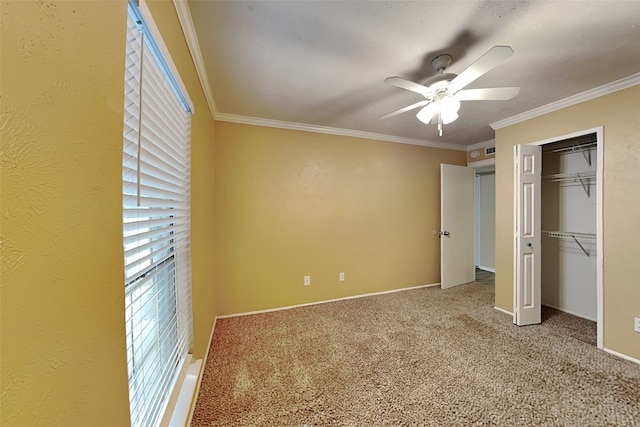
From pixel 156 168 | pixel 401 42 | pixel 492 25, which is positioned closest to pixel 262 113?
pixel 401 42


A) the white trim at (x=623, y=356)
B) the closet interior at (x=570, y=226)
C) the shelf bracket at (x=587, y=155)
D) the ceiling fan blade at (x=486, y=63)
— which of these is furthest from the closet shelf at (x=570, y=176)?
the ceiling fan blade at (x=486, y=63)

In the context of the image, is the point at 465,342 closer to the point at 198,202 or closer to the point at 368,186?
the point at 368,186

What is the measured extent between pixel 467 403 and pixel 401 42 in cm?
235

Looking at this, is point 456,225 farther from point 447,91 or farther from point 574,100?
point 447,91

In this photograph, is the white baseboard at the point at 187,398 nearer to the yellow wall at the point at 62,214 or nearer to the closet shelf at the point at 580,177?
the yellow wall at the point at 62,214

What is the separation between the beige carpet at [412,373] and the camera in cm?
144

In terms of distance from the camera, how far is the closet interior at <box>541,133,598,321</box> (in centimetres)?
264

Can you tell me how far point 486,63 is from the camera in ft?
4.15

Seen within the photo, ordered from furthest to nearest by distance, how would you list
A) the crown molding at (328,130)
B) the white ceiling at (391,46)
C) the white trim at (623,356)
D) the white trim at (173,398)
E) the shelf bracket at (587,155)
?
the crown molding at (328,130) < the shelf bracket at (587,155) < the white trim at (623,356) < the white ceiling at (391,46) < the white trim at (173,398)

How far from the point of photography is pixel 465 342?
2.19 metres

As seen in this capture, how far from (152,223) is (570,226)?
13.5 ft

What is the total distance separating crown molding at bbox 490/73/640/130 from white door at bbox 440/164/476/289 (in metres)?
0.94

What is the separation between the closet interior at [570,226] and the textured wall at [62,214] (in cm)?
393

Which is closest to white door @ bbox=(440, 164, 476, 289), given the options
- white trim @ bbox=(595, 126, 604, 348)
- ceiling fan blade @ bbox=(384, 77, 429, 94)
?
white trim @ bbox=(595, 126, 604, 348)
